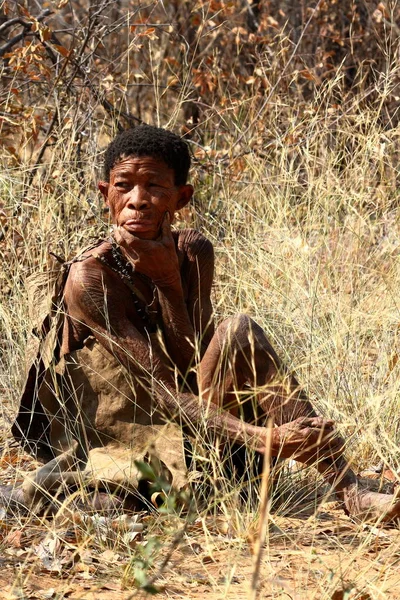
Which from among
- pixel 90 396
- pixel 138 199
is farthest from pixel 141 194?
pixel 90 396

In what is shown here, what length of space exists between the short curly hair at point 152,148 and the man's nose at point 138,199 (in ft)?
0.44

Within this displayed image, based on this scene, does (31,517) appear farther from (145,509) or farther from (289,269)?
(289,269)

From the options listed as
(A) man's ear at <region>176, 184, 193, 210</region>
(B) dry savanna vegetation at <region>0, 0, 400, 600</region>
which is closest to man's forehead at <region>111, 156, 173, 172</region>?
(A) man's ear at <region>176, 184, 193, 210</region>

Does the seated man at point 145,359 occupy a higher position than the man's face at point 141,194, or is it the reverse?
the man's face at point 141,194

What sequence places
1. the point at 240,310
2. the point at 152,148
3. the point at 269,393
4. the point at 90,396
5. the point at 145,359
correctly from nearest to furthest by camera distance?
the point at 269,393
the point at 145,359
the point at 152,148
the point at 90,396
the point at 240,310

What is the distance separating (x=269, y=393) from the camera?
3.50m

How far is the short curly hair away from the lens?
374 cm

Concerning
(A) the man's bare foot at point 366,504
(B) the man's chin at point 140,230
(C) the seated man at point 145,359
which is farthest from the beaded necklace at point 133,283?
(A) the man's bare foot at point 366,504

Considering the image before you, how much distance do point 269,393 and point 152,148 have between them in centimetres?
95

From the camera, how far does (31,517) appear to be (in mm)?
3449

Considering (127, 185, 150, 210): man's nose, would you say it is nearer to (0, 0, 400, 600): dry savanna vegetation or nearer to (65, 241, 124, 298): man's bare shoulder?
(65, 241, 124, 298): man's bare shoulder

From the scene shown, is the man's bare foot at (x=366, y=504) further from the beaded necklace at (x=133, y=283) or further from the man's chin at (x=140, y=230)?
the man's chin at (x=140, y=230)

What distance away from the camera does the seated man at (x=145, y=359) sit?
3.59 metres

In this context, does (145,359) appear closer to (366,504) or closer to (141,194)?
(141,194)
